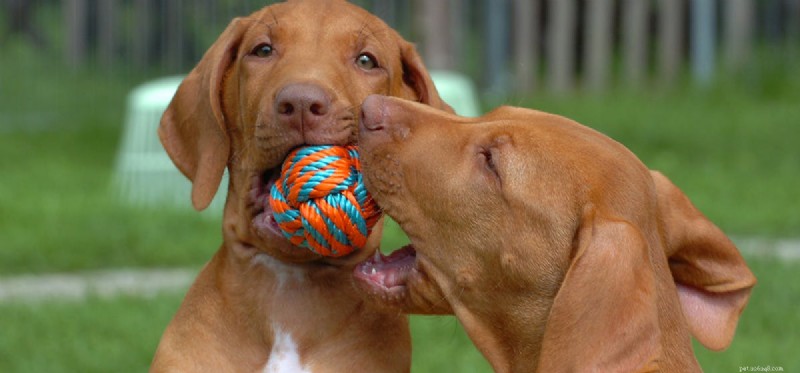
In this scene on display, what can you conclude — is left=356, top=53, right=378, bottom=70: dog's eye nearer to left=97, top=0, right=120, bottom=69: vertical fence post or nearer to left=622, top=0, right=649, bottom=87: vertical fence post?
left=622, top=0, right=649, bottom=87: vertical fence post

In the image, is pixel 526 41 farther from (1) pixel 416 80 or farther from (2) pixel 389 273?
(2) pixel 389 273

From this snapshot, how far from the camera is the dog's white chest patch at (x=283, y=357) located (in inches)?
222

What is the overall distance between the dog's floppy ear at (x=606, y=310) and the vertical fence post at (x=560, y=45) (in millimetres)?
13329

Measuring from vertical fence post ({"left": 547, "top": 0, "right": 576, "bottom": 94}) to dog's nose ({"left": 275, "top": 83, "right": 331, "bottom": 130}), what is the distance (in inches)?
498

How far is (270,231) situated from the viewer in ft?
18.5

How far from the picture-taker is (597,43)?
17.8m

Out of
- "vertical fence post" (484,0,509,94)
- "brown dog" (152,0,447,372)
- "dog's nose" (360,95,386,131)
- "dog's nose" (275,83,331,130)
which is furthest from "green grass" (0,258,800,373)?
"vertical fence post" (484,0,509,94)

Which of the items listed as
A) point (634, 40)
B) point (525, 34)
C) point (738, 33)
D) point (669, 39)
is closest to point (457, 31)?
point (525, 34)

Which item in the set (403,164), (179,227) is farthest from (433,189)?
(179,227)

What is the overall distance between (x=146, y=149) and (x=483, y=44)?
6.23 metres

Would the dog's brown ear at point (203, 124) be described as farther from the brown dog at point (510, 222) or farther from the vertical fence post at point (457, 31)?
the vertical fence post at point (457, 31)

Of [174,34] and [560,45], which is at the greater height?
[560,45]

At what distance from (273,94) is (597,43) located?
12.7m

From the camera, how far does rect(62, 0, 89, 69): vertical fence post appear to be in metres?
18.3
